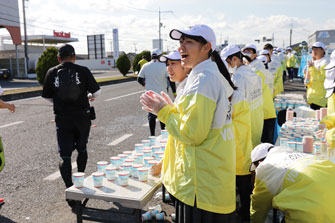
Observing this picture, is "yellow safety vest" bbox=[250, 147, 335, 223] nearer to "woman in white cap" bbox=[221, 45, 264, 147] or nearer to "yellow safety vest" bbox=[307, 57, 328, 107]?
"woman in white cap" bbox=[221, 45, 264, 147]

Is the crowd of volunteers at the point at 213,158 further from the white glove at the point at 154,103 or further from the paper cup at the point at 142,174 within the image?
the paper cup at the point at 142,174

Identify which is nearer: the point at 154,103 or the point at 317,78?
the point at 154,103

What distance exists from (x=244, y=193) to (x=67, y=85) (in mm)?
2324

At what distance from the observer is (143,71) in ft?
21.9

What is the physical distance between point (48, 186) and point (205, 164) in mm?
3356

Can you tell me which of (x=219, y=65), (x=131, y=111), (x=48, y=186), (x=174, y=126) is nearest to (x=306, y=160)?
(x=219, y=65)

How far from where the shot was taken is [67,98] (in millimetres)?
3912

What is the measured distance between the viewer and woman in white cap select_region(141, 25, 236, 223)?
6.68 ft

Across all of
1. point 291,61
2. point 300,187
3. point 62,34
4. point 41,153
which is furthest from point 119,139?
point 62,34

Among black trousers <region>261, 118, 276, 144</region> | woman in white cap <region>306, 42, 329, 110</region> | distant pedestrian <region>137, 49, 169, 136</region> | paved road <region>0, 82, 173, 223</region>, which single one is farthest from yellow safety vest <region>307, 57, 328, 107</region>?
paved road <region>0, 82, 173, 223</region>

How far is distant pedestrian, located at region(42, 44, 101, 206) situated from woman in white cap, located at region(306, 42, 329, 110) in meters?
4.52

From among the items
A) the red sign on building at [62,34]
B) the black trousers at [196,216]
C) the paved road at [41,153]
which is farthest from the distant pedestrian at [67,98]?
the red sign on building at [62,34]

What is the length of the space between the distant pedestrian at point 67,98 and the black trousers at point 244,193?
1979 mm

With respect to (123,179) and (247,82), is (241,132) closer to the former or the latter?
(247,82)
